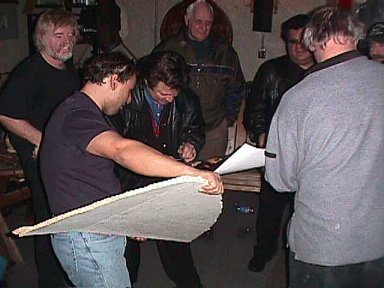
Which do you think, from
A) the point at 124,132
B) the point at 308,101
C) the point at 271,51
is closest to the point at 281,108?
the point at 308,101

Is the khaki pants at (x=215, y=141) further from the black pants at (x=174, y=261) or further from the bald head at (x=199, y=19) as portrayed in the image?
the black pants at (x=174, y=261)

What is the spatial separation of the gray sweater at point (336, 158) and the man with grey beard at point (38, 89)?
1.33 m

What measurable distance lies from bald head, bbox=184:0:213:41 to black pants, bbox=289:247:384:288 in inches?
88.7

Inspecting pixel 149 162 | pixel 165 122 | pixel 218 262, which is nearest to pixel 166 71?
pixel 165 122

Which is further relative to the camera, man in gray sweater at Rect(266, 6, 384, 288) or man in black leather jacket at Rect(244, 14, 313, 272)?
man in black leather jacket at Rect(244, 14, 313, 272)

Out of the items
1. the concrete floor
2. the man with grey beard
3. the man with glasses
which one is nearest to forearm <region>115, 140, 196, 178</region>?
the man with grey beard

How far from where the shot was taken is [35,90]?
306 centimetres

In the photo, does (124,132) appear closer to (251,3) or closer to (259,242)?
(259,242)

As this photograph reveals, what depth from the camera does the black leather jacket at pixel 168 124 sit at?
3152mm

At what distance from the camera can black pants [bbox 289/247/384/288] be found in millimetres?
2229

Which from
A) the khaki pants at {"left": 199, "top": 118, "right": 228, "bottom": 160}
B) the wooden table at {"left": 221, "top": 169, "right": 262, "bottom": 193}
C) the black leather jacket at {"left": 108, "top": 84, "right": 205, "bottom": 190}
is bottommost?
the wooden table at {"left": 221, "top": 169, "right": 262, "bottom": 193}

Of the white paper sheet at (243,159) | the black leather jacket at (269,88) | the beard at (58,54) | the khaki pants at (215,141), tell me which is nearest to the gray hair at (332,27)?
the white paper sheet at (243,159)

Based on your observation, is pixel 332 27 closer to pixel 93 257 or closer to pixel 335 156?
pixel 335 156

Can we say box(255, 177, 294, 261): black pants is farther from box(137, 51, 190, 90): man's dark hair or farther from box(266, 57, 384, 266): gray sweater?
box(266, 57, 384, 266): gray sweater
